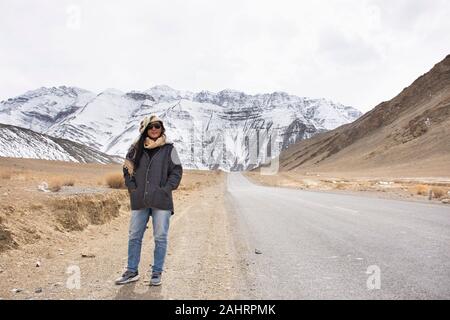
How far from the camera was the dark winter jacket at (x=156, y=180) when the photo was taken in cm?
613

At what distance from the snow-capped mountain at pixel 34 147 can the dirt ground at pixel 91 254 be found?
12890cm

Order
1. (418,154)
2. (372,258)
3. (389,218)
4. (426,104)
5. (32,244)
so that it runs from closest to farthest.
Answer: (372,258), (32,244), (389,218), (418,154), (426,104)

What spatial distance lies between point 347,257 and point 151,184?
3.61 m

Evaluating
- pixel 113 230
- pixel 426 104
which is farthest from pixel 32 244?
pixel 426 104

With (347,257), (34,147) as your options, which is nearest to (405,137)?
(347,257)

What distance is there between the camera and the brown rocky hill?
249ft

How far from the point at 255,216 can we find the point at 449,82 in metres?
98.6

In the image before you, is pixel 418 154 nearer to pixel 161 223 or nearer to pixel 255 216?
pixel 255 216

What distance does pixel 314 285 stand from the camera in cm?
592

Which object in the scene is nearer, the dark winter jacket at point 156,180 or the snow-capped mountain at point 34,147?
the dark winter jacket at point 156,180

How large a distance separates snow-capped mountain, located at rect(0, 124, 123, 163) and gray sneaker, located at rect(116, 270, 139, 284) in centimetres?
13487

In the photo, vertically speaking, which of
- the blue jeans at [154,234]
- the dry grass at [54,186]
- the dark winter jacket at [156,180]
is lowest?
the blue jeans at [154,234]

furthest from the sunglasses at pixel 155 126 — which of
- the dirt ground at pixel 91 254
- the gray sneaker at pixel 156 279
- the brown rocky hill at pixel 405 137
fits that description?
the brown rocky hill at pixel 405 137

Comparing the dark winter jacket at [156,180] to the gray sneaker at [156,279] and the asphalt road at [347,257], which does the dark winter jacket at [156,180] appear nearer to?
the gray sneaker at [156,279]
